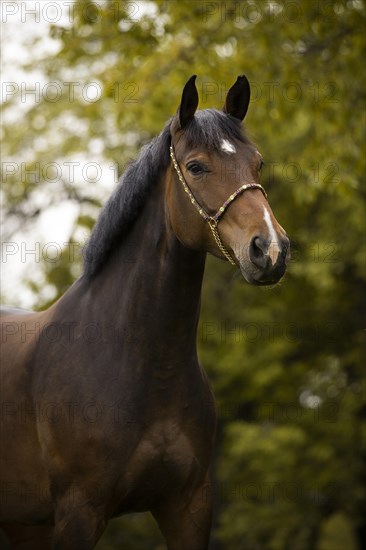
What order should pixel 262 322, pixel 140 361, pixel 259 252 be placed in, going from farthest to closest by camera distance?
pixel 262 322
pixel 140 361
pixel 259 252

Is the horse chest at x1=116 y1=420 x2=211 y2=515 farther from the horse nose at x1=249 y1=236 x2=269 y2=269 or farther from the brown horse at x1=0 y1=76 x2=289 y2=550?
the horse nose at x1=249 y1=236 x2=269 y2=269

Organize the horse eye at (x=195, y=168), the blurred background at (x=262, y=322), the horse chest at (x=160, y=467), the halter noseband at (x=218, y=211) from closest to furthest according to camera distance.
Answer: the halter noseband at (x=218, y=211) < the horse eye at (x=195, y=168) < the horse chest at (x=160, y=467) < the blurred background at (x=262, y=322)

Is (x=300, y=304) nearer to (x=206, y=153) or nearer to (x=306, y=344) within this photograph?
(x=306, y=344)

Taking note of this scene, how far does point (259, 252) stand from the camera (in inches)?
154

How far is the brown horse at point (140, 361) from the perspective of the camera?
4.33 meters

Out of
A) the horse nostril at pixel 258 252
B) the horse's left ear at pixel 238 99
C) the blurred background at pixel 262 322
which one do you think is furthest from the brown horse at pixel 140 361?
the blurred background at pixel 262 322

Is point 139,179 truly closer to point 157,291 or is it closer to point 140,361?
point 157,291

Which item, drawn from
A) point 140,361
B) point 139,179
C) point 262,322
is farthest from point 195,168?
point 262,322

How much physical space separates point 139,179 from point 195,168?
442 mm

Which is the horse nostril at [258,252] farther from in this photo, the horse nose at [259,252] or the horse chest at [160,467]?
the horse chest at [160,467]

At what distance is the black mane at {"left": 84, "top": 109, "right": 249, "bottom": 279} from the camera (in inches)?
171

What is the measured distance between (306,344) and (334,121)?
29.4 ft

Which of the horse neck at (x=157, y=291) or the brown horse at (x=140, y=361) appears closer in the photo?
the brown horse at (x=140, y=361)

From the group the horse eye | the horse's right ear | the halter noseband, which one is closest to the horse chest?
the halter noseband
